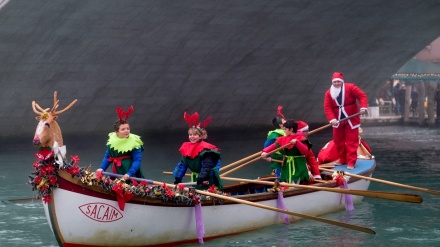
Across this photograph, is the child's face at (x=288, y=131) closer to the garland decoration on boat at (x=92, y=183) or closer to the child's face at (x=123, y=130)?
the garland decoration on boat at (x=92, y=183)

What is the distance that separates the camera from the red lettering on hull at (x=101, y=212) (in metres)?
11.4

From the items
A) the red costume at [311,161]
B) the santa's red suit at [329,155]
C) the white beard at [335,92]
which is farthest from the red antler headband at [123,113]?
the santa's red suit at [329,155]

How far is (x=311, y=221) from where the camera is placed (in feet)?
48.6

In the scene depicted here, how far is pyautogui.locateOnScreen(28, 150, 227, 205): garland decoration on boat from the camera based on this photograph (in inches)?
436

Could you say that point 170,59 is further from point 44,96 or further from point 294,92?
point 294,92

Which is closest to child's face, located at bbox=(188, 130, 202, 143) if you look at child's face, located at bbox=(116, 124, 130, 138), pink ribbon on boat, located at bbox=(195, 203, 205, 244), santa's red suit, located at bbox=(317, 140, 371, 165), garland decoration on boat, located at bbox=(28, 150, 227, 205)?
child's face, located at bbox=(116, 124, 130, 138)

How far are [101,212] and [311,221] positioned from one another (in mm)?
4414

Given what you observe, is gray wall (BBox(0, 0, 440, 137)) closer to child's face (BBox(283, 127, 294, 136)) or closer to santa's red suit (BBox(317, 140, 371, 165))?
santa's red suit (BBox(317, 140, 371, 165))

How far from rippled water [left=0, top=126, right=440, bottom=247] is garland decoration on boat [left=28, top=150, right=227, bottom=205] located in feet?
3.31

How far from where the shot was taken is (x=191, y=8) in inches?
989

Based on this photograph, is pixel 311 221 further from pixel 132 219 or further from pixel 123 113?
pixel 132 219

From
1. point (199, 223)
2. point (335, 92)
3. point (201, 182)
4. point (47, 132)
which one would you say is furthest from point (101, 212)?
point (335, 92)

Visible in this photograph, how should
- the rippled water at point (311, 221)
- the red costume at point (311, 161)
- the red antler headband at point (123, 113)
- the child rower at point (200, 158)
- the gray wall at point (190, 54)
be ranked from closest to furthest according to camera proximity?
1. the red antler headband at point (123, 113)
2. the child rower at point (200, 158)
3. the rippled water at point (311, 221)
4. the red costume at point (311, 161)
5. the gray wall at point (190, 54)

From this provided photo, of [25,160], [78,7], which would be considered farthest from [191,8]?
[25,160]
